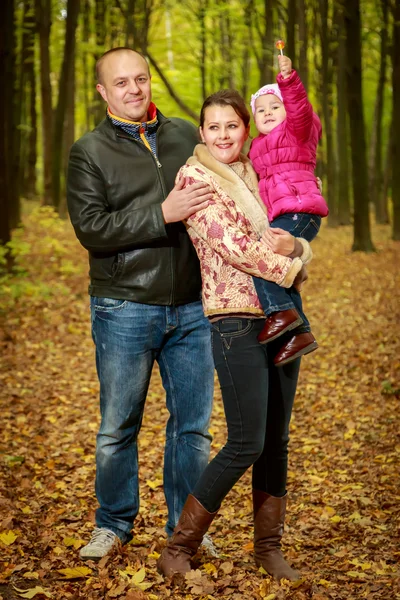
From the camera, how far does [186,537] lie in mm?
3543

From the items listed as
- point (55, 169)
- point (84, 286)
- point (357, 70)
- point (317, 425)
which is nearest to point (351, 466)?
point (317, 425)

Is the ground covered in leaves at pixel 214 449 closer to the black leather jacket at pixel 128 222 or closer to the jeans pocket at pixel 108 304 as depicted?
the jeans pocket at pixel 108 304

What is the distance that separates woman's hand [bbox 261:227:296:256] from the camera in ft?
10.7

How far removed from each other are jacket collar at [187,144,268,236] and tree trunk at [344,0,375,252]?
43.1ft

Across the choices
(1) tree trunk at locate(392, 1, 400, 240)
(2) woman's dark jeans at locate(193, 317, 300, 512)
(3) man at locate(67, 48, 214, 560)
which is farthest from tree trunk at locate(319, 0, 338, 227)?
(2) woman's dark jeans at locate(193, 317, 300, 512)

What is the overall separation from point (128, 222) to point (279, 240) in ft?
2.56

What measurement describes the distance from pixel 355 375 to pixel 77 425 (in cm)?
318

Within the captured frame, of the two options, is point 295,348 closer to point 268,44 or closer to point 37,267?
point 37,267

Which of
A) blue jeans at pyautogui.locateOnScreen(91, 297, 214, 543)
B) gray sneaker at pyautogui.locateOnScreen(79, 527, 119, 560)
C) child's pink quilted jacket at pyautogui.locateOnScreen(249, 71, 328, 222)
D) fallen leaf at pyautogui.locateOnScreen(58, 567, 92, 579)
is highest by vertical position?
child's pink quilted jacket at pyautogui.locateOnScreen(249, 71, 328, 222)

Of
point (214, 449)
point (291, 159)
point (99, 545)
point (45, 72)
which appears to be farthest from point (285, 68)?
point (45, 72)

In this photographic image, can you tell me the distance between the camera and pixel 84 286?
488 inches

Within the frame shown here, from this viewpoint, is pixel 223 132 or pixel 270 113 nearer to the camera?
pixel 223 132

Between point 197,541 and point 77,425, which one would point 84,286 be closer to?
point 77,425

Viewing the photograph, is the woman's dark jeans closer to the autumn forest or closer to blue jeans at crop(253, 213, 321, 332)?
blue jeans at crop(253, 213, 321, 332)
